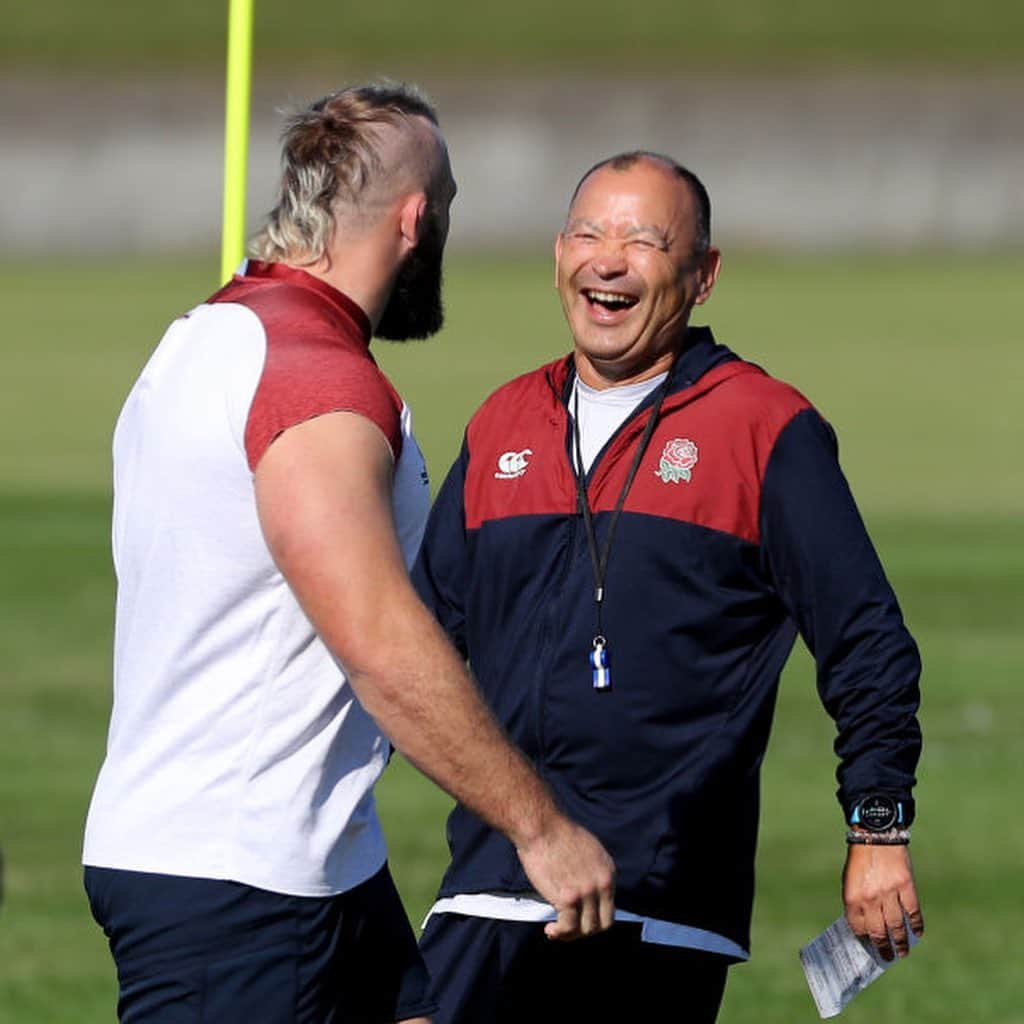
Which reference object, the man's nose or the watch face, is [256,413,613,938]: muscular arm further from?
the man's nose

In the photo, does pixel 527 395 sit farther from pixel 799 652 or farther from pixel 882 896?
pixel 799 652

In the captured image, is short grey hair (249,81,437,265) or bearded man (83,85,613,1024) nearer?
bearded man (83,85,613,1024)

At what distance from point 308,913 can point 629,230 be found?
1.82 meters

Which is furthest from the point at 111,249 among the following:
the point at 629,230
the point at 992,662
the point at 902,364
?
the point at 629,230

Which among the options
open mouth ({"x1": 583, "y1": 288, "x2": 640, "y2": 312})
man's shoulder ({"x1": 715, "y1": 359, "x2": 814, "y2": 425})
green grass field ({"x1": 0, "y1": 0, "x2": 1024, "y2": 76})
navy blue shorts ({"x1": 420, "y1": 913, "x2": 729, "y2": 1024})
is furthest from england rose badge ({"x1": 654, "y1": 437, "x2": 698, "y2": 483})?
green grass field ({"x1": 0, "y1": 0, "x2": 1024, "y2": 76})

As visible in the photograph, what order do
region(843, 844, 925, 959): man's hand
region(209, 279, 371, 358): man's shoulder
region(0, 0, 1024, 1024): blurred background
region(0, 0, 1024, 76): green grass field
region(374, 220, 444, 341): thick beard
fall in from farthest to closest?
region(0, 0, 1024, 76): green grass field
region(0, 0, 1024, 1024): blurred background
region(843, 844, 925, 959): man's hand
region(374, 220, 444, 341): thick beard
region(209, 279, 371, 358): man's shoulder

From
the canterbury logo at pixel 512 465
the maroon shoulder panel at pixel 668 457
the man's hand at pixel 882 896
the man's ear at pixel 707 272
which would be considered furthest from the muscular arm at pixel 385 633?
the man's ear at pixel 707 272

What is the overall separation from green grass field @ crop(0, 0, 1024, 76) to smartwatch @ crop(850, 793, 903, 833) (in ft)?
188

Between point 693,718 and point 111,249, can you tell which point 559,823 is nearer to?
point 693,718

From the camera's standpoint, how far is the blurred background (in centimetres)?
995

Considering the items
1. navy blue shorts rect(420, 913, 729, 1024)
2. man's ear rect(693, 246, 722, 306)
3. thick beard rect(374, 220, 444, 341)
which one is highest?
thick beard rect(374, 220, 444, 341)

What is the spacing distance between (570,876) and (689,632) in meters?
A: 1.24

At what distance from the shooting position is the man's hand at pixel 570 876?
13.5 ft

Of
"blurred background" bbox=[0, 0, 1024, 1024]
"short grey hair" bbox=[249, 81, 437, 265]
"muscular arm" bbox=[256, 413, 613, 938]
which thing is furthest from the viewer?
"blurred background" bbox=[0, 0, 1024, 1024]
